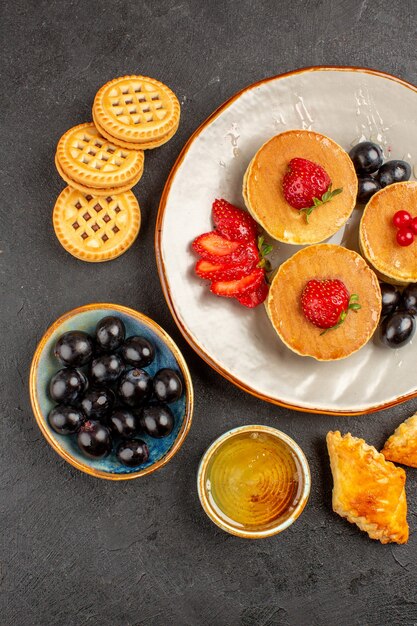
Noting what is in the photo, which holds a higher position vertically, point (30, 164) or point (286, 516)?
point (30, 164)

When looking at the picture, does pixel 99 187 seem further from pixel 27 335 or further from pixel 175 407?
pixel 175 407

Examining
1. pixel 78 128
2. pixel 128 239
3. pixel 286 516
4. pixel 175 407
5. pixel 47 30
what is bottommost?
pixel 286 516

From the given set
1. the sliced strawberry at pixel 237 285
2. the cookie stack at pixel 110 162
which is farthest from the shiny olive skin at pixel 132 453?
the cookie stack at pixel 110 162

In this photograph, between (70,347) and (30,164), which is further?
(30,164)

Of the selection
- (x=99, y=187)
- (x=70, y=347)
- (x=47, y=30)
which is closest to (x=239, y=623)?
(x=70, y=347)

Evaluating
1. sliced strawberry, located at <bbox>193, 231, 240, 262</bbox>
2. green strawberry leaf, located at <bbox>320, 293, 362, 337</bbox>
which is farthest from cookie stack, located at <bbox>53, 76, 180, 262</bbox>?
green strawberry leaf, located at <bbox>320, 293, 362, 337</bbox>

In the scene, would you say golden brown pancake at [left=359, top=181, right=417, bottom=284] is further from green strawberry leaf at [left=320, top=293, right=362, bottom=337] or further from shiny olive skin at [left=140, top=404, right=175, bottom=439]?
shiny olive skin at [left=140, top=404, right=175, bottom=439]

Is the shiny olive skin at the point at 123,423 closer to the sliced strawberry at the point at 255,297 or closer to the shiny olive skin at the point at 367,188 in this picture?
the sliced strawberry at the point at 255,297
